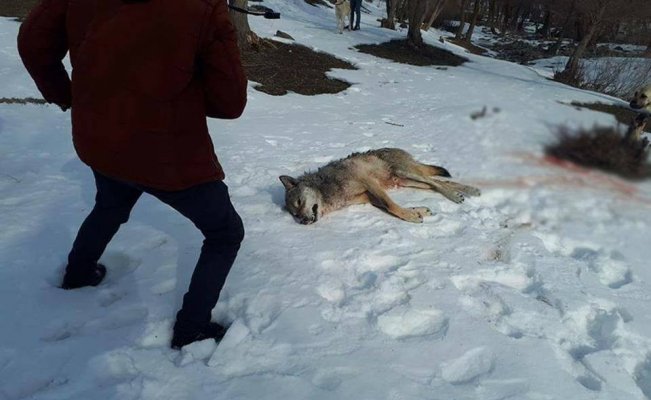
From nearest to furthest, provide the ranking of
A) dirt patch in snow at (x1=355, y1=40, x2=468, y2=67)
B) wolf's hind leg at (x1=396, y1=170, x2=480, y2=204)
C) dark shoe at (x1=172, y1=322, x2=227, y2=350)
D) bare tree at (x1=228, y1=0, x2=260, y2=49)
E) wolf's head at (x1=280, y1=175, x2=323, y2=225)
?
dark shoe at (x1=172, y1=322, x2=227, y2=350) < wolf's head at (x1=280, y1=175, x2=323, y2=225) < wolf's hind leg at (x1=396, y1=170, x2=480, y2=204) < bare tree at (x1=228, y1=0, x2=260, y2=49) < dirt patch in snow at (x1=355, y1=40, x2=468, y2=67)

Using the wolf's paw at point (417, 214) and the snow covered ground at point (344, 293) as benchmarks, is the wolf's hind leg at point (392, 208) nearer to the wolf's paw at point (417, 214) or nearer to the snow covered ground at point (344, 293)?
the wolf's paw at point (417, 214)

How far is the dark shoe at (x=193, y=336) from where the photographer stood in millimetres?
2445

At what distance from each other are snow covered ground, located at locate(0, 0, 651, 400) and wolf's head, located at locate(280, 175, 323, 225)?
0.11 metres

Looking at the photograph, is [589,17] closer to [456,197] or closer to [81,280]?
[456,197]

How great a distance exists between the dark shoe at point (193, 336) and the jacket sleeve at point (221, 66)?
50.1 inches

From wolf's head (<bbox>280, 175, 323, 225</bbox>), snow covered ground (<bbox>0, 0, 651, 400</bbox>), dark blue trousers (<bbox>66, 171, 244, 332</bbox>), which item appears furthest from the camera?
wolf's head (<bbox>280, 175, 323, 225</bbox>)

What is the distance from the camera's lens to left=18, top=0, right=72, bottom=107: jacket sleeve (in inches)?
77.4

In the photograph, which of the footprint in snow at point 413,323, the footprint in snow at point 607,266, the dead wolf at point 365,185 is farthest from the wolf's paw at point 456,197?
the footprint in snow at point 413,323

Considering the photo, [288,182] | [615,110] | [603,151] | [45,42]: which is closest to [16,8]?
[288,182]

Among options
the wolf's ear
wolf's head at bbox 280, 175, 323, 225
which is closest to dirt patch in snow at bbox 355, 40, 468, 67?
the wolf's ear

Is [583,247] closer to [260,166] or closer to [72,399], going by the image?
[260,166]

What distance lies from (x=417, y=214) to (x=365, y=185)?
0.67m

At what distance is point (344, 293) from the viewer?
10.3 feet

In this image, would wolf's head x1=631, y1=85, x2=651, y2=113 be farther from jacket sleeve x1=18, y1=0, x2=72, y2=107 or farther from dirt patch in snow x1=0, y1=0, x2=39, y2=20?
dirt patch in snow x1=0, y1=0, x2=39, y2=20
